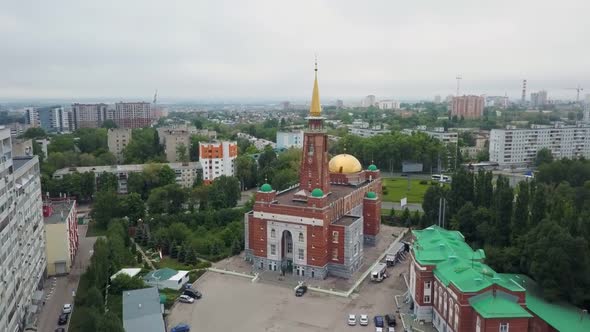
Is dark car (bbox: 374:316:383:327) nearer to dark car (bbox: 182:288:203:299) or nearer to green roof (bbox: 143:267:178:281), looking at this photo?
dark car (bbox: 182:288:203:299)

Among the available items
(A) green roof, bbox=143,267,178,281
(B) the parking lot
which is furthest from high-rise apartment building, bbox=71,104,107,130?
(B) the parking lot

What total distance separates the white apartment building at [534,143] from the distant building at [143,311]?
72429mm

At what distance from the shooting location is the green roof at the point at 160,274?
3288 centimetres

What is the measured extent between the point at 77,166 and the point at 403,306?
179ft

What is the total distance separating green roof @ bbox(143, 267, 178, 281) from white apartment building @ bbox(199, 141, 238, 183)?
29932mm

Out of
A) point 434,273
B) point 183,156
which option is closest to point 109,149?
point 183,156

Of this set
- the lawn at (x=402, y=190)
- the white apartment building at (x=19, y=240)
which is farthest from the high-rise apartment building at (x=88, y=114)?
the white apartment building at (x=19, y=240)

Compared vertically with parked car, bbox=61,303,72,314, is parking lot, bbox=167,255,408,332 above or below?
below

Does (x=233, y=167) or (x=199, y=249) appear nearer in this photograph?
(x=199, y=249)

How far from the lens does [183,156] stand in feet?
253

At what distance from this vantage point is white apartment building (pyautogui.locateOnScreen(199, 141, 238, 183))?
64012mm

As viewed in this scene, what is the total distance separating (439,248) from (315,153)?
12777mm

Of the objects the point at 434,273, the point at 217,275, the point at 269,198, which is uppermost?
the point at 269,198

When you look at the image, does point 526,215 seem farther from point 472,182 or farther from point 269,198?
point 269,198
